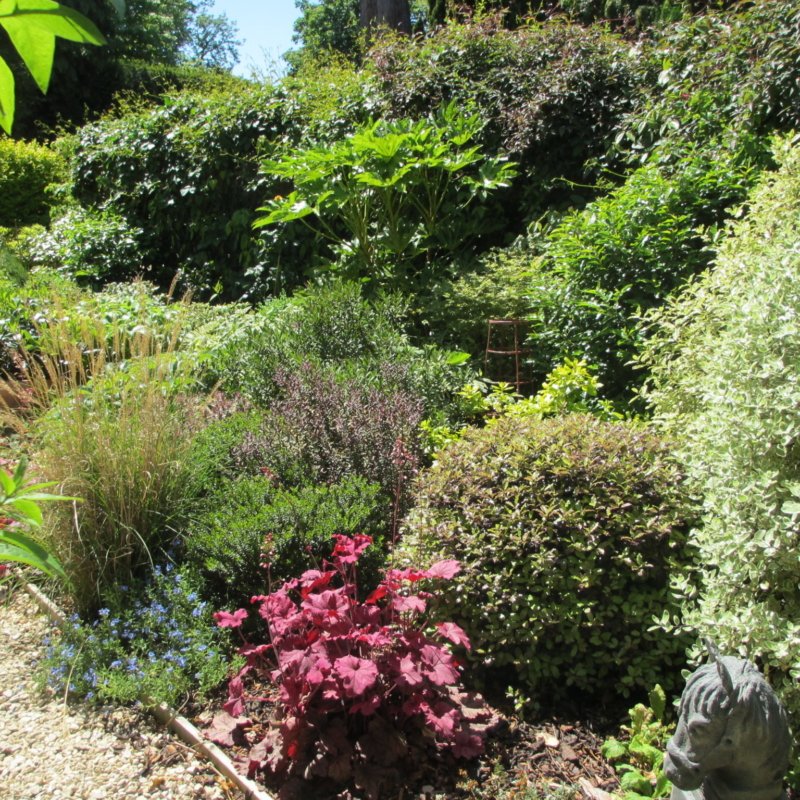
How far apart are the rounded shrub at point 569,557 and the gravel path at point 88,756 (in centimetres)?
113

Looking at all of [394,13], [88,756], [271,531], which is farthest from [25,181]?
[88,756]

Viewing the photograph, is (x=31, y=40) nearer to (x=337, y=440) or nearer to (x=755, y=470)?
(x=755, y=470)

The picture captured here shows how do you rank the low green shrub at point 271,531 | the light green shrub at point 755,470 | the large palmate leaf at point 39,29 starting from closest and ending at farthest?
the large palmate leaf at point 39,29 → the light green shrub at point 755,470 → the low green shrub at point 271,531

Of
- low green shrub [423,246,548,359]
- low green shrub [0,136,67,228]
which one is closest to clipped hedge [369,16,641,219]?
low green shrub [423,246,548,359]

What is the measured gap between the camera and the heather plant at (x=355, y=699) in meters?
2.48

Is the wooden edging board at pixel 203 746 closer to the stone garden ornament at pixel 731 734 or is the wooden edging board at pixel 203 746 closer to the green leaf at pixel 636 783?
the green leaf at pixel 636 783

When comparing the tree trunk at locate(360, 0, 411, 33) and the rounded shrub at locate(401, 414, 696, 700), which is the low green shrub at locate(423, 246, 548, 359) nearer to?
the rounded shrub at locate(401, 414, 696, 700)

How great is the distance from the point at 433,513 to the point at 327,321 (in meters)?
2.46

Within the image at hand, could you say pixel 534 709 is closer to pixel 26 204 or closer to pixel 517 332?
pixel 517 332

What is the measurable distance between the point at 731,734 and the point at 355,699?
4.12ft

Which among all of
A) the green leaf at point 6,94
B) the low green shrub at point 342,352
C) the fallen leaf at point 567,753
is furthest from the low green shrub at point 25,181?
the green leaf at point 6,94

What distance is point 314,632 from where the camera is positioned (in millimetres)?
2602

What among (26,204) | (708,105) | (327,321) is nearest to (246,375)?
(327,321)

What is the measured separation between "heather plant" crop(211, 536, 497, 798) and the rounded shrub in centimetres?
28
